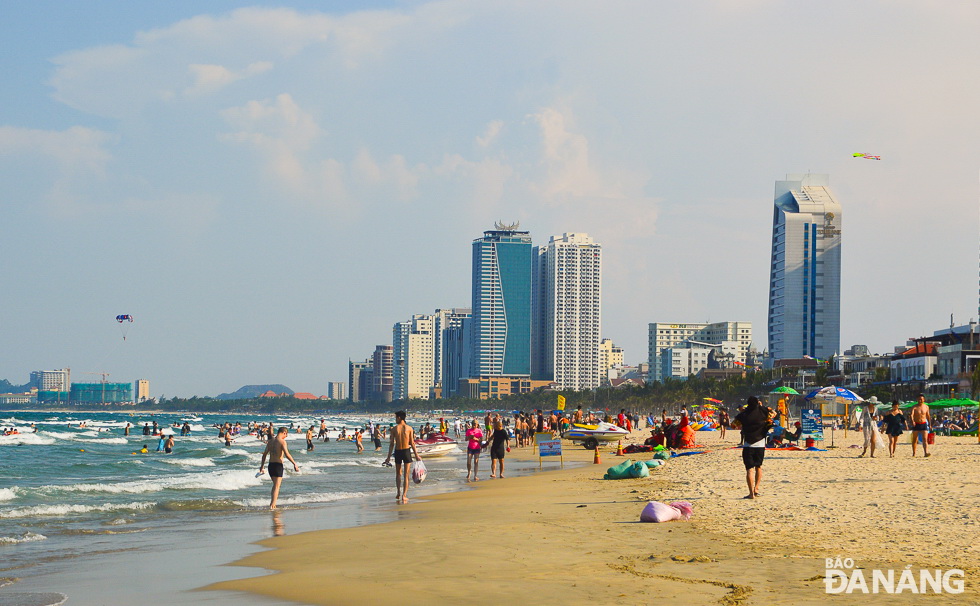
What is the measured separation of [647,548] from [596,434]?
2811cm

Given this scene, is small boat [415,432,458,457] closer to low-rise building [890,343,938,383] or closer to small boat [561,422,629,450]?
small boat [561,422,629,450]

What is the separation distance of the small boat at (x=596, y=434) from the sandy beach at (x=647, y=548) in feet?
67.6

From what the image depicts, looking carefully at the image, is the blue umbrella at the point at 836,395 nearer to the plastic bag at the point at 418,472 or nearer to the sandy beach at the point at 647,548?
the sandy beach at the point at 647,548

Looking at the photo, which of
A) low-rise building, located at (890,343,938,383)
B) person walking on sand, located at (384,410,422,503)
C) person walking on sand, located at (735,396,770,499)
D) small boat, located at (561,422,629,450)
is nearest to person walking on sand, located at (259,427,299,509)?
A: person walking on sand, located at (384,410,422,503)

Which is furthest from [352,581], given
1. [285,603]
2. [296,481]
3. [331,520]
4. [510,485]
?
[296,481]

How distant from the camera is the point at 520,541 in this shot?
993 centimetres

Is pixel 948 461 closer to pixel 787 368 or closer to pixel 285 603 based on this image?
pixel 285 603

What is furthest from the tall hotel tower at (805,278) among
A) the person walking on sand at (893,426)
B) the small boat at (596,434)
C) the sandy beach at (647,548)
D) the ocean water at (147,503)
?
the sandy beach at (647,548)

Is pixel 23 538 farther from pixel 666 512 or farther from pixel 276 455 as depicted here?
pixel 666 512

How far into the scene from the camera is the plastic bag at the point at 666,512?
36.3 ft

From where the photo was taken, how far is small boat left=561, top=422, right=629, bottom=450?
36.7m

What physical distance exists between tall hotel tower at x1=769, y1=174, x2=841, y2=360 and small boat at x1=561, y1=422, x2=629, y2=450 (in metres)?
150

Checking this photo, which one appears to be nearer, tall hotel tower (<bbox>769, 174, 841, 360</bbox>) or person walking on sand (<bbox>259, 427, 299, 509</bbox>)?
person walking on sand (<bbox>259, 427, 299, 509</bbox>)

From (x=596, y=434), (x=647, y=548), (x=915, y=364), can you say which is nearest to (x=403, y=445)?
(x=647, y=548)
